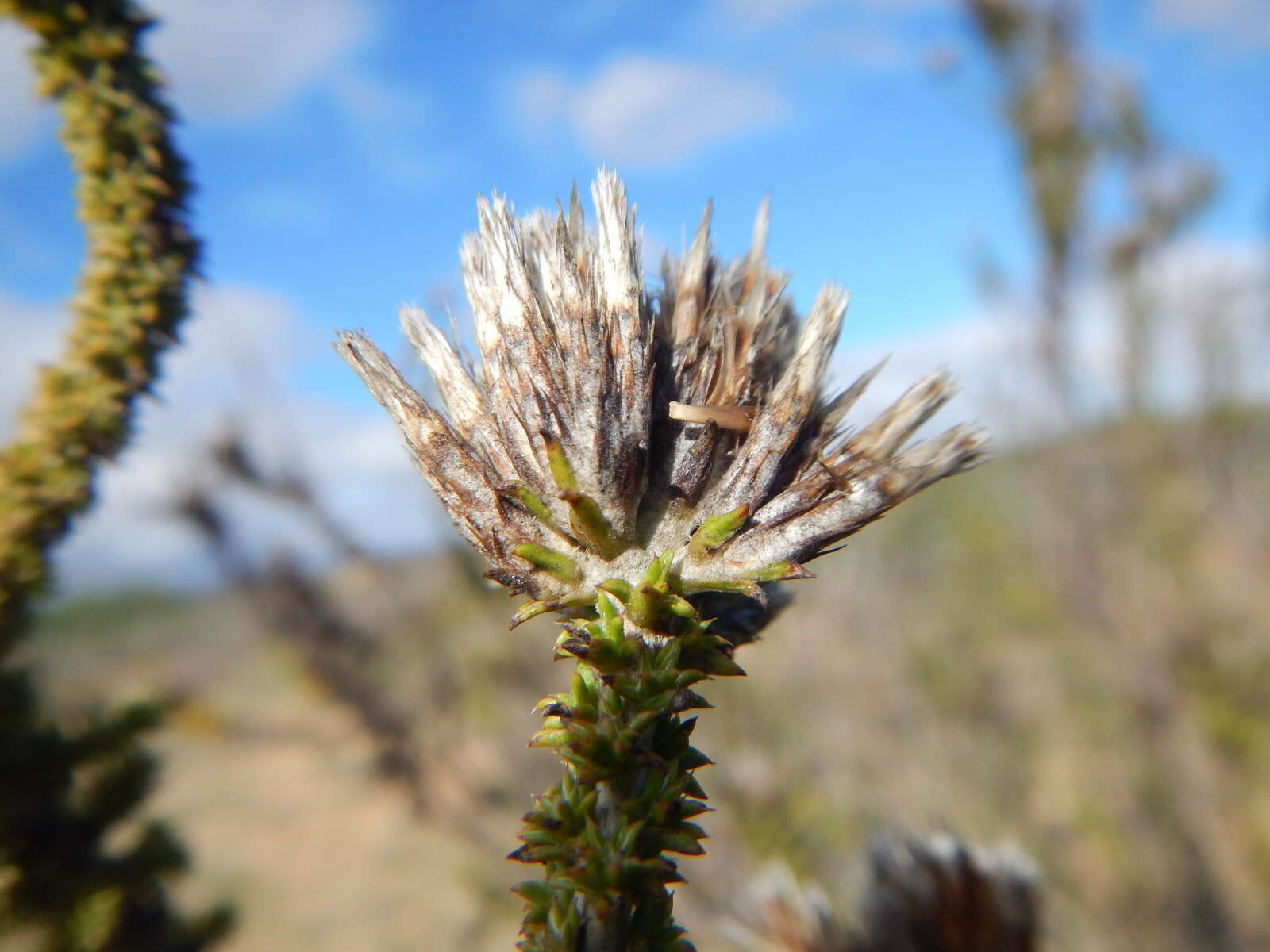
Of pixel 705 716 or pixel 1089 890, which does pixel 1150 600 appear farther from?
pixel 705 716

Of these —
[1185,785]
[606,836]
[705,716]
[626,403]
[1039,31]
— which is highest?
[1039,31]

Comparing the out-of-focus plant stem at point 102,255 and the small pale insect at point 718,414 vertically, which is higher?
the out-of-focus plant stem at point 102,255

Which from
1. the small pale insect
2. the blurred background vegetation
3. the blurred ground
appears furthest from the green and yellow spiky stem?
the blurred ground

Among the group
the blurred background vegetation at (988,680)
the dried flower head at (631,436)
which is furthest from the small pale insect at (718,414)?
the blurred background vegetation at (988,680)

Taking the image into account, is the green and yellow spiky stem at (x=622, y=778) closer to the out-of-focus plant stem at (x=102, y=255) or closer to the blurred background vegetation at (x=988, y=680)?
the out-of-focus plant stem at (x=102, y=255)

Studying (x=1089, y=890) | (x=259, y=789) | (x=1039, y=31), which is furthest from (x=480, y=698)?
(x=259, y=789)

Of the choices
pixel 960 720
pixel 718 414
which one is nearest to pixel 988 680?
pixel 960 720

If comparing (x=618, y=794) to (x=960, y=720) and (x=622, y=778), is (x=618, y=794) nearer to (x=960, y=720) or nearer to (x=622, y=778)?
(x=622, y=778)
